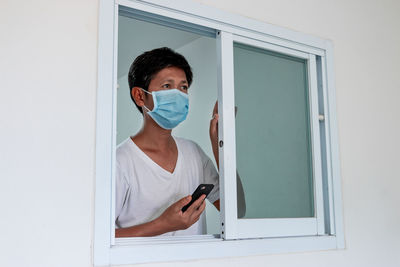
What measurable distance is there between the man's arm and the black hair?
52 cm

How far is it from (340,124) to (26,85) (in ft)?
5.15

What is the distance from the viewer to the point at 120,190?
2105 mm

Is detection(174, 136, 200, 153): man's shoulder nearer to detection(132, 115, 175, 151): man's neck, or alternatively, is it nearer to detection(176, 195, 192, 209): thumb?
detection(132, 115, 175, 151): man's neck

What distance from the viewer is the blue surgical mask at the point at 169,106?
2152 millimetres

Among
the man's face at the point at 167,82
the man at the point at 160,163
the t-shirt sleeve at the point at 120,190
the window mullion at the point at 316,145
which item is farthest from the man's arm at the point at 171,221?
the window mullion at the point at 316,145

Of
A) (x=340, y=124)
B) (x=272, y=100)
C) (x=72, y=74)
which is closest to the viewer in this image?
(x=72, y=74)

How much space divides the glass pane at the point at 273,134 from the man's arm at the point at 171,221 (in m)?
0.24

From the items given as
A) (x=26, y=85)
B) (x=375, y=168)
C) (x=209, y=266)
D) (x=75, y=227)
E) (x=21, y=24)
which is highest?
(x=21, y=24)

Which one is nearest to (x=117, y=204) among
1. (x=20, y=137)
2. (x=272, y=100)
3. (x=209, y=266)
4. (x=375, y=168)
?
(x=209, y=266)

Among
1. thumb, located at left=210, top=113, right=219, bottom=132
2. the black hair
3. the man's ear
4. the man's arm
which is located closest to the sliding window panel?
thumb, located at left=210, top=113, right=219, bottom=132

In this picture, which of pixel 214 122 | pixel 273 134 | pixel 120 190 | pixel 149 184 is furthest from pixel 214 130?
pixel 120 190

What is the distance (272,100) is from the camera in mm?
2299

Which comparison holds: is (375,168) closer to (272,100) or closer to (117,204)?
(272,100)

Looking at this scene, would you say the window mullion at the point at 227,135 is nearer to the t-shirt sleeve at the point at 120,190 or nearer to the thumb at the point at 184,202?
the thumb at the point at 184,202
